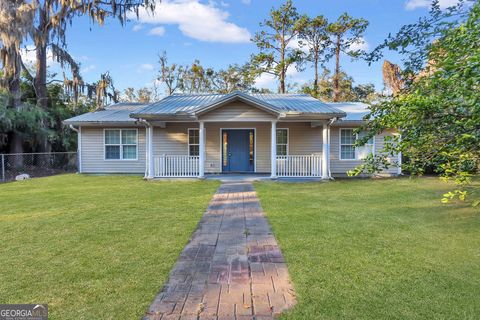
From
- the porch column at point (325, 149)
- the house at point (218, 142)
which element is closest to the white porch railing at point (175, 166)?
the house at point (218, 142)

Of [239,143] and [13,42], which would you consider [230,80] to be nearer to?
[239,143]

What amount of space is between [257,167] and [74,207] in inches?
324

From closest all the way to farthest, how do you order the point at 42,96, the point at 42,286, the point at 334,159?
1. the point at 42,286
2. the point at 334,159
3. the point at 42,96

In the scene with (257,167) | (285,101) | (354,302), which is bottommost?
(354,302)

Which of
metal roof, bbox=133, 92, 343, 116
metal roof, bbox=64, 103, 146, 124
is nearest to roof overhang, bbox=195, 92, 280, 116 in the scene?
metal roof, bbox=133, 92, 343, 116

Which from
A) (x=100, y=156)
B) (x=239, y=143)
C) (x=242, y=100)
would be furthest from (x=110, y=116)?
(x=242, y=100)

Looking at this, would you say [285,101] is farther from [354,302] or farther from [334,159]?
[354,302]

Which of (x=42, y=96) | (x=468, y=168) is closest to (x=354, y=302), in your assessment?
(x=468, y=168)

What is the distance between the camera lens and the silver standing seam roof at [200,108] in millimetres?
10867

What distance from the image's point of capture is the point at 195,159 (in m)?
12.2

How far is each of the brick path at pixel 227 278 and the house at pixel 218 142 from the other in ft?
23.0

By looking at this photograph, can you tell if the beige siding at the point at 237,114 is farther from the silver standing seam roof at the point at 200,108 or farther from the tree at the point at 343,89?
the tree at the point at 343,89

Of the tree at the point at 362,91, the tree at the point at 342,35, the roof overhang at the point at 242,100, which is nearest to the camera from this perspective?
the roof overhang at the point at 242,100

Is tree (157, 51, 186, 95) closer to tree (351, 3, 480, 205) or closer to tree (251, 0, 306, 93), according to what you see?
tree (251, 0, 306, 93)
